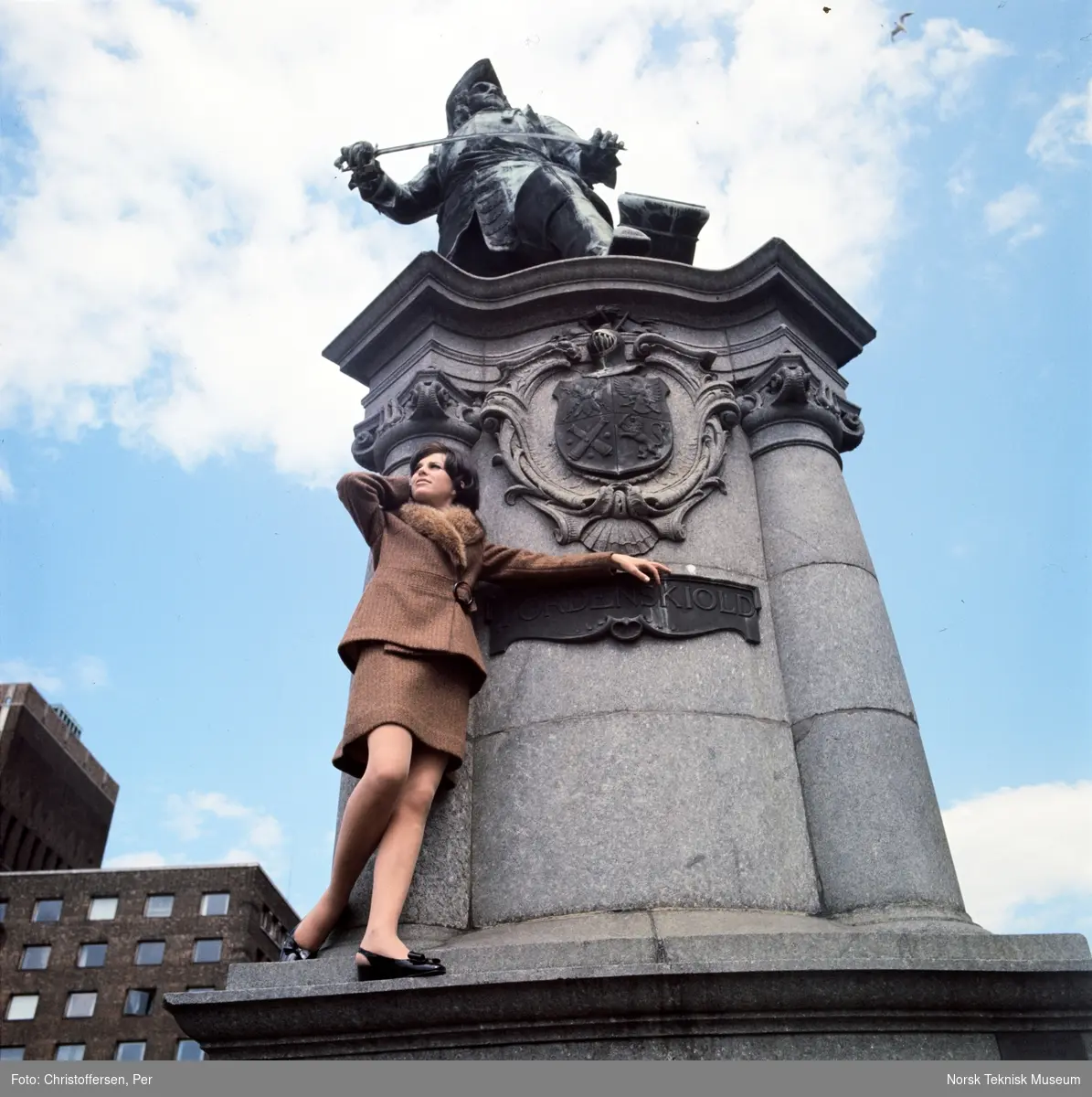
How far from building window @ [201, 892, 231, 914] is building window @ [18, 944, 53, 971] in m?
9.71

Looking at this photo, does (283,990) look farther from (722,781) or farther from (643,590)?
(643,590)

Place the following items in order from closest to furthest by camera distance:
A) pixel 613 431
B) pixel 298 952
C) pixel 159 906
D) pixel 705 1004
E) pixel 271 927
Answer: pixel 705 1004
pixel 298 952
pixel 613 431
pixel 159 906
pixel 271 927

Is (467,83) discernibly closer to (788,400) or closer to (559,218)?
(559,218)

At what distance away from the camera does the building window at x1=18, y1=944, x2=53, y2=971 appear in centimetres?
6300

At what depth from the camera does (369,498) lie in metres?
5.32

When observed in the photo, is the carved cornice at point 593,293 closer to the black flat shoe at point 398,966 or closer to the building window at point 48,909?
the black flat shoe at point 398,966

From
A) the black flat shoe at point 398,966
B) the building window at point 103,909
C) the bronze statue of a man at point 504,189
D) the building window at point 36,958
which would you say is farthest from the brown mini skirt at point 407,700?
the building window at point 36,958

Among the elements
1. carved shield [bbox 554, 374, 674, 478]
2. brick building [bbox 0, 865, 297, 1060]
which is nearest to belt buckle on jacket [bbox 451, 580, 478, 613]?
carved shield [bbox 554, 374, 674, 478]

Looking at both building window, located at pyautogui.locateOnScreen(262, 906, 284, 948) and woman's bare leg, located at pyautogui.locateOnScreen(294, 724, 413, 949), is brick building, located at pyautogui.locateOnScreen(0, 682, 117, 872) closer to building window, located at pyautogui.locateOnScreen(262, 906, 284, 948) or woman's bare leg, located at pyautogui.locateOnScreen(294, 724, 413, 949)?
building window, located at pyautogui.locateOnScreen(262, 906, 284, 948)

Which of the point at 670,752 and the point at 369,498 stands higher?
the point at 369,498

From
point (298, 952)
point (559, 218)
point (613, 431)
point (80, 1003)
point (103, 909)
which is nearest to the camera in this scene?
point (298, 952)

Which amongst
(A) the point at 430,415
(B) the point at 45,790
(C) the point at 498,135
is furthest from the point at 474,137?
(B) the point at 45,790

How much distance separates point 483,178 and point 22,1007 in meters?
68.0
